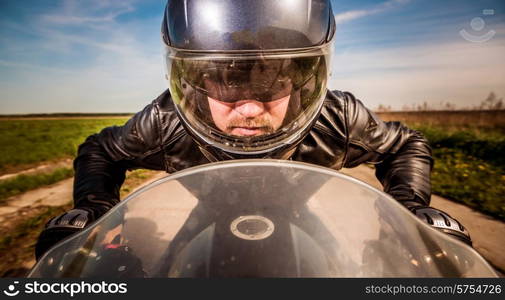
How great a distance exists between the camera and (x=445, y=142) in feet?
22.0

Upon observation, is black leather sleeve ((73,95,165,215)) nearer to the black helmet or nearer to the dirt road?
the black helmet

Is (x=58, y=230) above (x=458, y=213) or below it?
above

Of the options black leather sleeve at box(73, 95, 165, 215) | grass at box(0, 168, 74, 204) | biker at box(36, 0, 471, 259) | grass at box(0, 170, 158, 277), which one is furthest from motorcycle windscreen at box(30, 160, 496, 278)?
grass at box(0, 168, 74, 204)

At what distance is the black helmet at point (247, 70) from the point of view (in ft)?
3.91

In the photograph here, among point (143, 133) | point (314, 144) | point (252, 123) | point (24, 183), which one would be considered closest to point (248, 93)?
point (252, 123)

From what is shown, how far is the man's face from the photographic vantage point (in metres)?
1.27

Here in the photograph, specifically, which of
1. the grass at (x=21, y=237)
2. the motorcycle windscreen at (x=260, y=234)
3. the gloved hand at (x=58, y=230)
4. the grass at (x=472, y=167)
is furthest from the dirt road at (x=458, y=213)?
the motorcycle windscreen at (x=260, y=234)

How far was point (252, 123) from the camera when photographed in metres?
1.30

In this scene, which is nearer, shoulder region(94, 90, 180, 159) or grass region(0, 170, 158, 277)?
shoulder region(94, 90, 180, 159)

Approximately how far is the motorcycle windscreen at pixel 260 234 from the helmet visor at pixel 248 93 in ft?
2.15

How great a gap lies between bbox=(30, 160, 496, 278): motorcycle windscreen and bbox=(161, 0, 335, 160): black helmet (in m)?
0.66

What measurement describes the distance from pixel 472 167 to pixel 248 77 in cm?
528

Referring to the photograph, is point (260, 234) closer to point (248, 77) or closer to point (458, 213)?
point (248, 77)

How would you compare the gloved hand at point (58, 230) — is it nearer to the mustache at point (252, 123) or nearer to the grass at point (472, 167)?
the mustache at point (252, 123)
